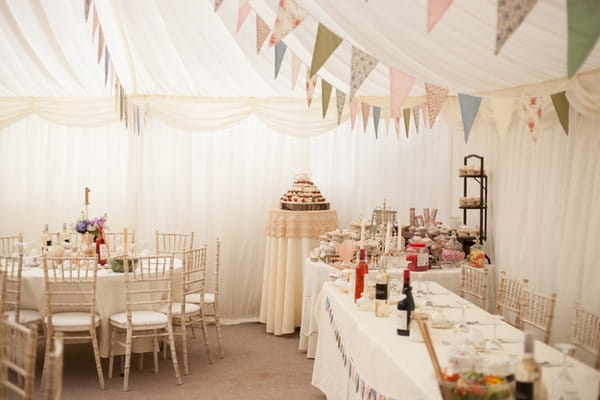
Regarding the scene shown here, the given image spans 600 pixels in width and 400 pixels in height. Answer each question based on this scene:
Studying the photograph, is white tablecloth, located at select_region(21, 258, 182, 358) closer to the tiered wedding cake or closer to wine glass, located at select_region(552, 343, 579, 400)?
the tiered wedding cake

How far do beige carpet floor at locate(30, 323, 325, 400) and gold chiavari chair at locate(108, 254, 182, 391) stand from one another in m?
0.13

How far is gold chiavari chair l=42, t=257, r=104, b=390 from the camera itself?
496 centimetres

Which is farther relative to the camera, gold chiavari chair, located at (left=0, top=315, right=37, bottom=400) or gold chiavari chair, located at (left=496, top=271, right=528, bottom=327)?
gold chiavari chair, located at (left=496, top=271, right=528, bottom=327)

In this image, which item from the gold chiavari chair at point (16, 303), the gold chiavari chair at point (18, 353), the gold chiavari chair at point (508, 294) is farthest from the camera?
the gold chiavari chair at point (16, 303)

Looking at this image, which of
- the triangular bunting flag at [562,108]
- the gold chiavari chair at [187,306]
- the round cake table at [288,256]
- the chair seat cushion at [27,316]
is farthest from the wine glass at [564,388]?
the round cake table at [288,256]

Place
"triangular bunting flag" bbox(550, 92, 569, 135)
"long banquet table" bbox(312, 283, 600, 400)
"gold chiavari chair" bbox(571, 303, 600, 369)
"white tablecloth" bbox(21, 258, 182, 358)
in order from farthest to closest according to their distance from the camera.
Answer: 1. "white tablecloth" bbox(21, 258, 182, 358)
2. "triangular bunting flag" bbox(550, 92, 569, 135)
3. "gold chiavari chair" bbox(571, 303, 600, 369)
4. "long banquet table" bbox(312, 283, 600, 400)

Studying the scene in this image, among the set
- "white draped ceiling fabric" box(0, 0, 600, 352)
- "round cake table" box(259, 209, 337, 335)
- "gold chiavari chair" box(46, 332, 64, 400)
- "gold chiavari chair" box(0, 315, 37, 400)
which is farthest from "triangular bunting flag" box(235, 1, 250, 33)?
"round cake table" box(259, 209, 337, 335)

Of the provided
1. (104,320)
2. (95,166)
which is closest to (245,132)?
(95,166)

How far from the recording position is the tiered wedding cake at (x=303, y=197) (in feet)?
22.5

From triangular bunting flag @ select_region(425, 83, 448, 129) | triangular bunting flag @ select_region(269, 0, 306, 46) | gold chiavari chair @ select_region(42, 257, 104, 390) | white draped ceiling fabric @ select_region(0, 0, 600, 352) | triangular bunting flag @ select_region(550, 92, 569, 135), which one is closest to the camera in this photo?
triangular bunting flag @ select_region(269, 0, 306, 46)

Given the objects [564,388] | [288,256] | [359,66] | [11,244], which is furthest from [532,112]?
[11,244]

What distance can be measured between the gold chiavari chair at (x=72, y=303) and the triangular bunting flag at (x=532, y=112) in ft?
10.6

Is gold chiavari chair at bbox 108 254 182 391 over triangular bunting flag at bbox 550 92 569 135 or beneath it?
beneath

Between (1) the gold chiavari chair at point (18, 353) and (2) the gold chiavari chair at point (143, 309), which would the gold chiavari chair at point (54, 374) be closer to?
(1) the gold chiavari chair at point (18, 353)
